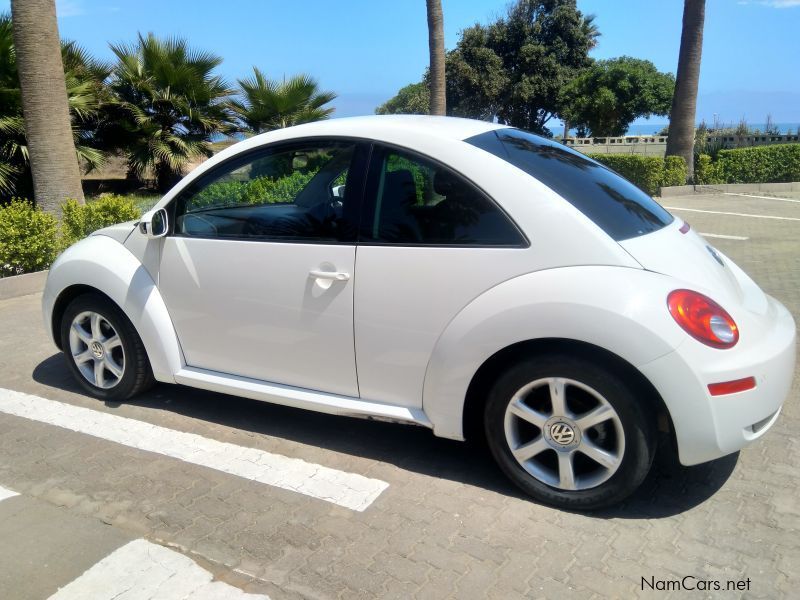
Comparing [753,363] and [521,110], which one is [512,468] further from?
[521,110]

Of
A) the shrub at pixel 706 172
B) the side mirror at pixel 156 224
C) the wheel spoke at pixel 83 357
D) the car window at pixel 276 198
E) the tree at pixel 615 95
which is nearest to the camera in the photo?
the car window at pixel 276 198

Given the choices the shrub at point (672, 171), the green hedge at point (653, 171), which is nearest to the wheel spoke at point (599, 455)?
the green hedge at point (653, 171)

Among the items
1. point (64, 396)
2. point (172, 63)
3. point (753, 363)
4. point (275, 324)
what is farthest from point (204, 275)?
point (172, 63)

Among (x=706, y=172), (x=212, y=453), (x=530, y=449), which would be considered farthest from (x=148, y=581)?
(x=706, y=172)

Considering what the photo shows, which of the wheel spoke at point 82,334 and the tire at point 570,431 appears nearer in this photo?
the tire at point 570,431

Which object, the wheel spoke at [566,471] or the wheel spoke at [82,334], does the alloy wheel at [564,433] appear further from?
the wheel spoke at [82,334]

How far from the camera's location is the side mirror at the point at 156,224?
3941 mm

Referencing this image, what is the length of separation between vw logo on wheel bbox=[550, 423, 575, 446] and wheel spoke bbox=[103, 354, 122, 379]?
8.99ft

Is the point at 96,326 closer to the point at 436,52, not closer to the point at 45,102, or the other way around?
the point at 45,102

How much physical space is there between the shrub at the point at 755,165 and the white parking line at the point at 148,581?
16.7 meters

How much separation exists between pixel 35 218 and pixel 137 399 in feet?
13.4

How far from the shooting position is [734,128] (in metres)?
22.0

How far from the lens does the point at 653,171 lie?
15555mm

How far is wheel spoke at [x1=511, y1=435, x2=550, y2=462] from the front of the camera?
3.07 m
